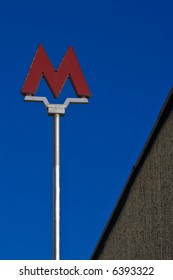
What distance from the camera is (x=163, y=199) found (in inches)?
976

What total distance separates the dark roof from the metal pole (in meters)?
5.31

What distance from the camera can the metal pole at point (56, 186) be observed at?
59.8 feet

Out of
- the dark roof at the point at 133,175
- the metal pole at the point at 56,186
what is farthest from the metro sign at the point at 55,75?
the dark roof at the point at 133,175

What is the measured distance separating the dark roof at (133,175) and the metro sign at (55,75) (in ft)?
14.7

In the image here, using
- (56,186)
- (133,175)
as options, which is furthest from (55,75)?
(133,175)

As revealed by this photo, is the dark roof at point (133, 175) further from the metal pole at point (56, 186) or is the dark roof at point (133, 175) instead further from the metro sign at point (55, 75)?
the metal pole at point (56, 186)

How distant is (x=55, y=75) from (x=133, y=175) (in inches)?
339

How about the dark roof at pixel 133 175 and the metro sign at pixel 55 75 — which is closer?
the metro sign at pixel 55 75

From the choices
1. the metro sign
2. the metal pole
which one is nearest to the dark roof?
the metro sign

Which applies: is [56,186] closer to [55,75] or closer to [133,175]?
[55,75]
